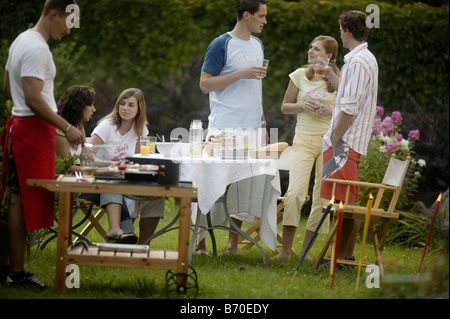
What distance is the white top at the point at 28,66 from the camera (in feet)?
12.2

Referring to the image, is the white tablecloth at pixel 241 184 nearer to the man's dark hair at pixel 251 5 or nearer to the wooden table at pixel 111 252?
the wooden table at pixel 111 252

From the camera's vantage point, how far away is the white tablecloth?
4.68 m

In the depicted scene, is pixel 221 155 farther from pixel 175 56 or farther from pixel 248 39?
pixel 175 56

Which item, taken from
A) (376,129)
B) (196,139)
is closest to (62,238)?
(196,139)

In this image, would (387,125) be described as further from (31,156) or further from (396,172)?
(31,156)

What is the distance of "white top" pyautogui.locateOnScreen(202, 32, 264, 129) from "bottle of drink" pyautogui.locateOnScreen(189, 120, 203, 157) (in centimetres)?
41

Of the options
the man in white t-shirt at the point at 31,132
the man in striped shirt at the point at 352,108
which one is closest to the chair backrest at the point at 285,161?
the man in striped shirt at the point at 352,108

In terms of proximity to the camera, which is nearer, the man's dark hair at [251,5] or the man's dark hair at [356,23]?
the man's dark hair at [356,23]

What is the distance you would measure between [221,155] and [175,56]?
4.32m

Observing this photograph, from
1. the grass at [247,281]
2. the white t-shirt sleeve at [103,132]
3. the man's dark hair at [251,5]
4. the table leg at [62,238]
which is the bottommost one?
the grass at [247,281]

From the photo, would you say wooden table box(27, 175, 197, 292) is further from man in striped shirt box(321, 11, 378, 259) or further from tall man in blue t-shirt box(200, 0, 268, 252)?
tall man in blue t-shirt box(200, 0, 268, 252)

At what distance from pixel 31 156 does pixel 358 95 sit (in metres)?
2.32

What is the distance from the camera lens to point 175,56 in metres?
8.85

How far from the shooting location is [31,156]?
3855 millimetres
